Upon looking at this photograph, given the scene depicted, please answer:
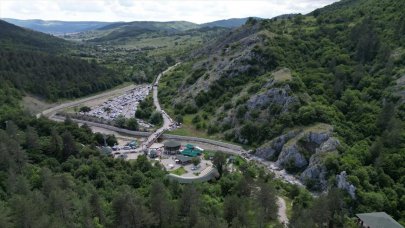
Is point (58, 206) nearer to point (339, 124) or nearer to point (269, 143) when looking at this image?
point (269, 143)

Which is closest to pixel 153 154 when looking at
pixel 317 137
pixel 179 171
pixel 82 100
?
pixel 179 171

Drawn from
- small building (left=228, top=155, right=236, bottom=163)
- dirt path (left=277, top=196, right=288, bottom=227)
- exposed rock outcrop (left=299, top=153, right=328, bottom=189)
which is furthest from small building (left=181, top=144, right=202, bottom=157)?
dirt path (left=277, top=196, right=288, bottom=227)

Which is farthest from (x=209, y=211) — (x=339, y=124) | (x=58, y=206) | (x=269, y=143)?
(x=339, y=124)

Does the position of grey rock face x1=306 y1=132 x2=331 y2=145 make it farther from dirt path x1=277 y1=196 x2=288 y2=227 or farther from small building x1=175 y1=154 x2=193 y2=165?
small building x1=175 y1=154 x2=193 y2=165

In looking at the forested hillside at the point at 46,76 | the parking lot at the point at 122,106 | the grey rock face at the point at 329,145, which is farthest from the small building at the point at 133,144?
the forested hillside at the point at 46,76

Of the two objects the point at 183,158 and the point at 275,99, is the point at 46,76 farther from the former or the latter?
the point at 275,99
